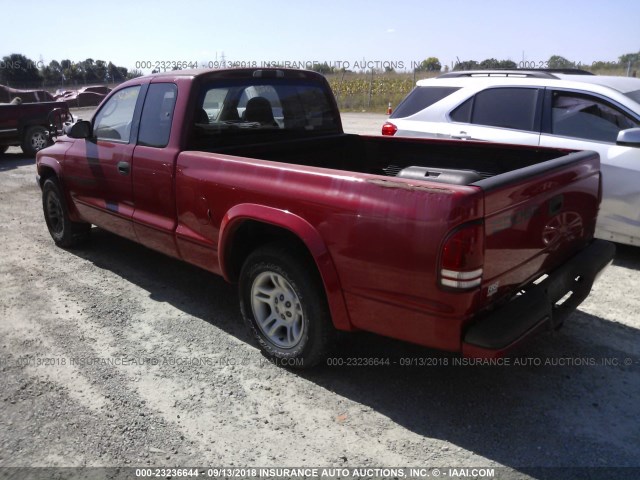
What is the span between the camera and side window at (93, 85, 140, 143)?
15.4 feet

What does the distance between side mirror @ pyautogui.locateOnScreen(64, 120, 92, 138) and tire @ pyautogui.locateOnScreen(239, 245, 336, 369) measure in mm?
2497

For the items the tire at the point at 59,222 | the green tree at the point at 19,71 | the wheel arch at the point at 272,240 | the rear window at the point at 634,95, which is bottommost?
the tire at the point at 59,222

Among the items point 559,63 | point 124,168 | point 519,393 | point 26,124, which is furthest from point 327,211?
point 559,63

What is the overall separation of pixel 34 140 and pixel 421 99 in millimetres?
10876

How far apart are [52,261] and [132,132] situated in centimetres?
210

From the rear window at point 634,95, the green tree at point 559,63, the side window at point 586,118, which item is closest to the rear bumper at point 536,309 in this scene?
the side window at point 586,118

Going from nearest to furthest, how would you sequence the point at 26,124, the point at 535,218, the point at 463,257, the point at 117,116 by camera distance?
1. the point at 463,257
2. the point at 535,218
3. the point at 117,116
4. the point at 26,124

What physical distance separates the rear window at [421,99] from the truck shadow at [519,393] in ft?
10.5

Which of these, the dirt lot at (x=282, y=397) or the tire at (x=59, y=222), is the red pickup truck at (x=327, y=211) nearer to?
the dirt lot at (x=282, y=397)

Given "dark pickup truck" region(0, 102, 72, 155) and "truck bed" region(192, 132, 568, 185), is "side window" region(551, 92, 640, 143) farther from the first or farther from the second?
"dark pickup truck" region(0, 102, 72, 155)

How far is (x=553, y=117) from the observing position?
5484mm

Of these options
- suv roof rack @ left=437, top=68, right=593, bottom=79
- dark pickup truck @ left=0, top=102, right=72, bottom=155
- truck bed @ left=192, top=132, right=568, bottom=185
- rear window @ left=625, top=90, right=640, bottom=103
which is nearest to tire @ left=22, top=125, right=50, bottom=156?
dark pickup truck @ left=0, top=102, right=72, bottom=155

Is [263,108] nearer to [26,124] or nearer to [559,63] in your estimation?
[26,124]

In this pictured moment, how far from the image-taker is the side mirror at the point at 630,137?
480cm
